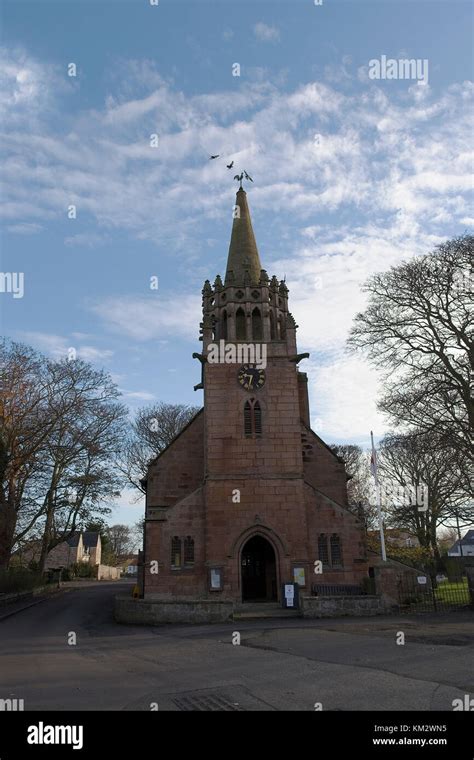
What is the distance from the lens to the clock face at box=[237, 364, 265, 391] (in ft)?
94.9

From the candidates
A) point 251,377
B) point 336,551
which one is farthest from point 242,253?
point 336,551

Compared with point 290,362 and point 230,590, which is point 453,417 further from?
point 230,590

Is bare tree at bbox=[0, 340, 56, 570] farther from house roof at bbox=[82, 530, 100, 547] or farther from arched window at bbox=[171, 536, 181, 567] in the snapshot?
house roof at bbox=[82, 530, 100, 547]

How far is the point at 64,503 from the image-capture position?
36.2 m

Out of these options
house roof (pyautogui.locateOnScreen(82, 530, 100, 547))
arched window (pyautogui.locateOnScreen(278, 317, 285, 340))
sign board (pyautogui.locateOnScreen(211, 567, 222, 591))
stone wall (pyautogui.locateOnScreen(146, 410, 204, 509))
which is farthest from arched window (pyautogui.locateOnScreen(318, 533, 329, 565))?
house roof (pyautogui.locateOnScreen(82, 530, 100, 547))

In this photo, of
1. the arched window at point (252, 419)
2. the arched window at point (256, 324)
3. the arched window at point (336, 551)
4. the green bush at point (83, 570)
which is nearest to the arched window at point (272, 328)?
the arched window at point (256, 324)

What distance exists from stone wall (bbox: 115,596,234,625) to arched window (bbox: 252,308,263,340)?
595 inches

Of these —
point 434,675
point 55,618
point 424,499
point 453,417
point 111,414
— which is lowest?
point 55,618

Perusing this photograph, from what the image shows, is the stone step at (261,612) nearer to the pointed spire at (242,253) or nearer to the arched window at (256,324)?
the arched window at (256,324)

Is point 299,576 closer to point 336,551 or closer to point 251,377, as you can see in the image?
point 336,551

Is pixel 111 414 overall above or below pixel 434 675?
above
